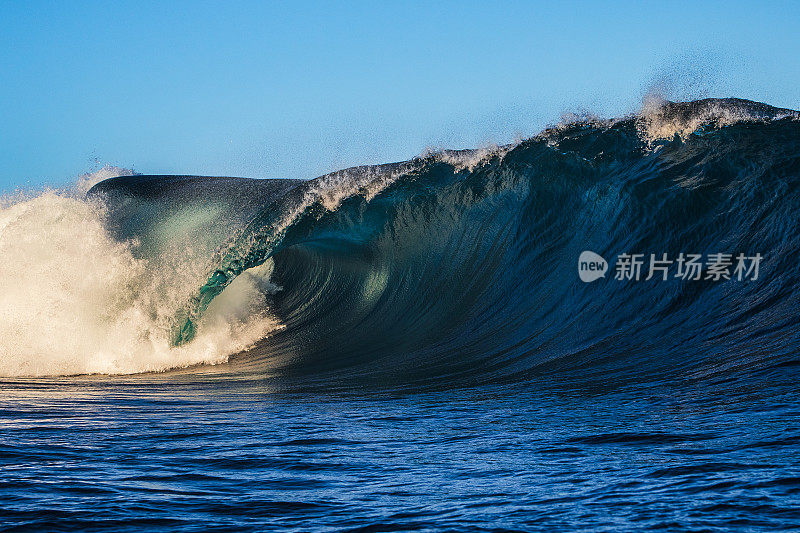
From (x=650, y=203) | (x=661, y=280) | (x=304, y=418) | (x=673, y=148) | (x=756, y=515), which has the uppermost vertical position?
(x=673, y=148)

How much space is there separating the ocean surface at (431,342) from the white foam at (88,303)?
0.04 metres

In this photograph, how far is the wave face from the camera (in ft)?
21.3

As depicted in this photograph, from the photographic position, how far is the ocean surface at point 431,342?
2.44m

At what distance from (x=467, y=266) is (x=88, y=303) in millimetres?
4539

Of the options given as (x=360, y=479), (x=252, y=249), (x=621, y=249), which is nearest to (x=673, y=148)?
(x=621, y=249)

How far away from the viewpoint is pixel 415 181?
404 inches

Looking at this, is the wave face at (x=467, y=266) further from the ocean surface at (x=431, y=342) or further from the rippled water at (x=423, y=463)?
the rippled water at (x=423, y=463)

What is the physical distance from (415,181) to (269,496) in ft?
26.2

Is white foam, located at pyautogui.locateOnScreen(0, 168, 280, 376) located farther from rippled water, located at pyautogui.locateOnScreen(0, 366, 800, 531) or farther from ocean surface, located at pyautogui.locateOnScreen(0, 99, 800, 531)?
rippled water, located at pyautogui.locateOnScreen(0, 366, 800, 531)

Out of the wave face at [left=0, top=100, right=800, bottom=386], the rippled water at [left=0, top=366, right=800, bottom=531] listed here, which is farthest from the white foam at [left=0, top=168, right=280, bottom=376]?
the rippled water at [left=0, top=366, right=800, bottom=531]

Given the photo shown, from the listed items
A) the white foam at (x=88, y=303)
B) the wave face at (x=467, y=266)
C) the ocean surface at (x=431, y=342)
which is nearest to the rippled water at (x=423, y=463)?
the ocean surface at (x=431, y=342)

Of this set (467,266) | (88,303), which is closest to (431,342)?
(467,266)

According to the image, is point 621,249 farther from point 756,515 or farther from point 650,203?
point 756,515

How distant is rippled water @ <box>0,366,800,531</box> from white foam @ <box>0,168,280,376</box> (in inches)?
122
